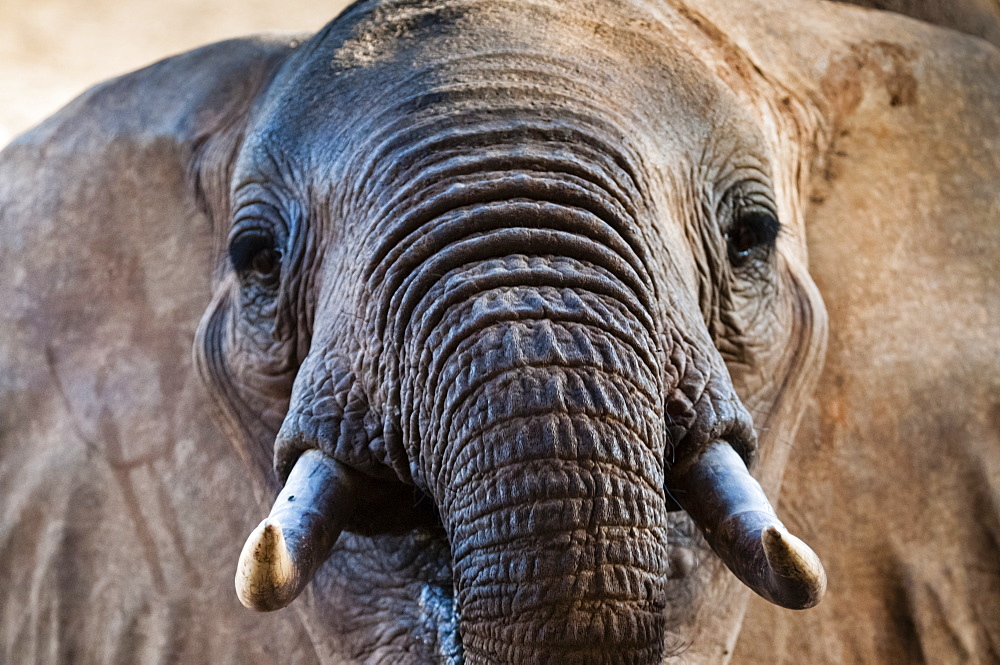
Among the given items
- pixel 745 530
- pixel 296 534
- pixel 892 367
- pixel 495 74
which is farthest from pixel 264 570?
pixel 892 367

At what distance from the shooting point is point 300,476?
1.09 meters

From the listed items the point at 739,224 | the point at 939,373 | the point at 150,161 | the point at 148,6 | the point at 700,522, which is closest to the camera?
the point at 700,522

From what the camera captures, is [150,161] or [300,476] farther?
[150,161]

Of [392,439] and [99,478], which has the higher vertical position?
[392,439]

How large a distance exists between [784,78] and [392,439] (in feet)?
2.82

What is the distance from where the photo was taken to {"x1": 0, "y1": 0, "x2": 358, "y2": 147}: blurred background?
193 inches

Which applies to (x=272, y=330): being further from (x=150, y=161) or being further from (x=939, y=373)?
(x=939, y=373)

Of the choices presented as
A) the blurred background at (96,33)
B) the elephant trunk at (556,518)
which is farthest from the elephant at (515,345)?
the blurred background at (96,33)

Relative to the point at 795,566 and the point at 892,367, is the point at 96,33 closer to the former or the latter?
the point at 892,367

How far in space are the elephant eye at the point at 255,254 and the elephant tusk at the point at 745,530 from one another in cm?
62

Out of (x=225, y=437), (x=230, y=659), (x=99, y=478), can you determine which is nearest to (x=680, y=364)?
(x=225, y=437)

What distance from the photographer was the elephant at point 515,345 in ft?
3.08

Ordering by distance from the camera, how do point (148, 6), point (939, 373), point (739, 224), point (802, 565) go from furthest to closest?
point (148, 6), point (939, 373), point (739, 224), point (802, 565)

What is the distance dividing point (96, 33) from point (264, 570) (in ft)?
15.6
